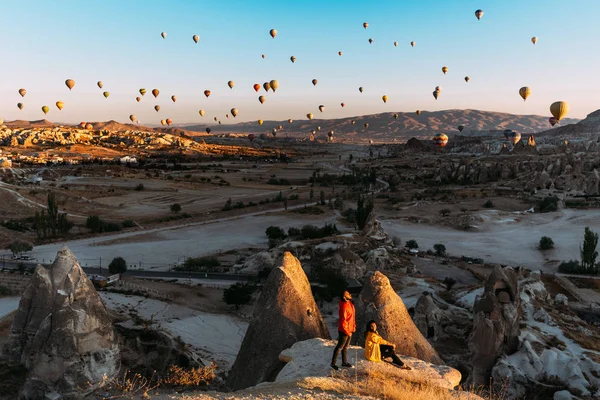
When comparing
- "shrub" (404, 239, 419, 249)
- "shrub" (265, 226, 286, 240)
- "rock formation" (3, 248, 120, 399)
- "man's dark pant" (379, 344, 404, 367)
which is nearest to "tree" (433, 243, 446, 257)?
"shrub" (404, 239, 419, 249)

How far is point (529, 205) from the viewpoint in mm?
62281

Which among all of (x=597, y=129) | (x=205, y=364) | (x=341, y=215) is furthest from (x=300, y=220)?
(x=597, y=129)

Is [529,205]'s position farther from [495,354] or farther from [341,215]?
[495,354]

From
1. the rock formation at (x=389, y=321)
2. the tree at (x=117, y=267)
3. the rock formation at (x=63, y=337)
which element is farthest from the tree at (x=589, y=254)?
the tree at (x=117, y=267)

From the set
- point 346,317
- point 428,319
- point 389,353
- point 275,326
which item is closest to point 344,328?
point 346,317

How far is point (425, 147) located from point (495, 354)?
161 m

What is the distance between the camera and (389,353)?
9805mm

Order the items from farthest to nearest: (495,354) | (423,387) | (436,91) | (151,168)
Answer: (151,168) < (436,91) < (495,354) < (423,387)

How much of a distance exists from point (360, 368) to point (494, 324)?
8365 mm

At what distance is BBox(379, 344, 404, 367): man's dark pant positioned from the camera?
972 centimetres

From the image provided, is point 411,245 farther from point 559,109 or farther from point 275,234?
point 559,109

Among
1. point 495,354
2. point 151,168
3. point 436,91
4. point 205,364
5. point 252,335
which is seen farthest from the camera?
point 151,168

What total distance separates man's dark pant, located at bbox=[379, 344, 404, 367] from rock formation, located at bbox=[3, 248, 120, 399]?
9.09m

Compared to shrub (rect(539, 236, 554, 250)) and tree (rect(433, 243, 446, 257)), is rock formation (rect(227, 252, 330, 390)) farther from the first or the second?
shrub (rect(539, 236, 554, 250))
